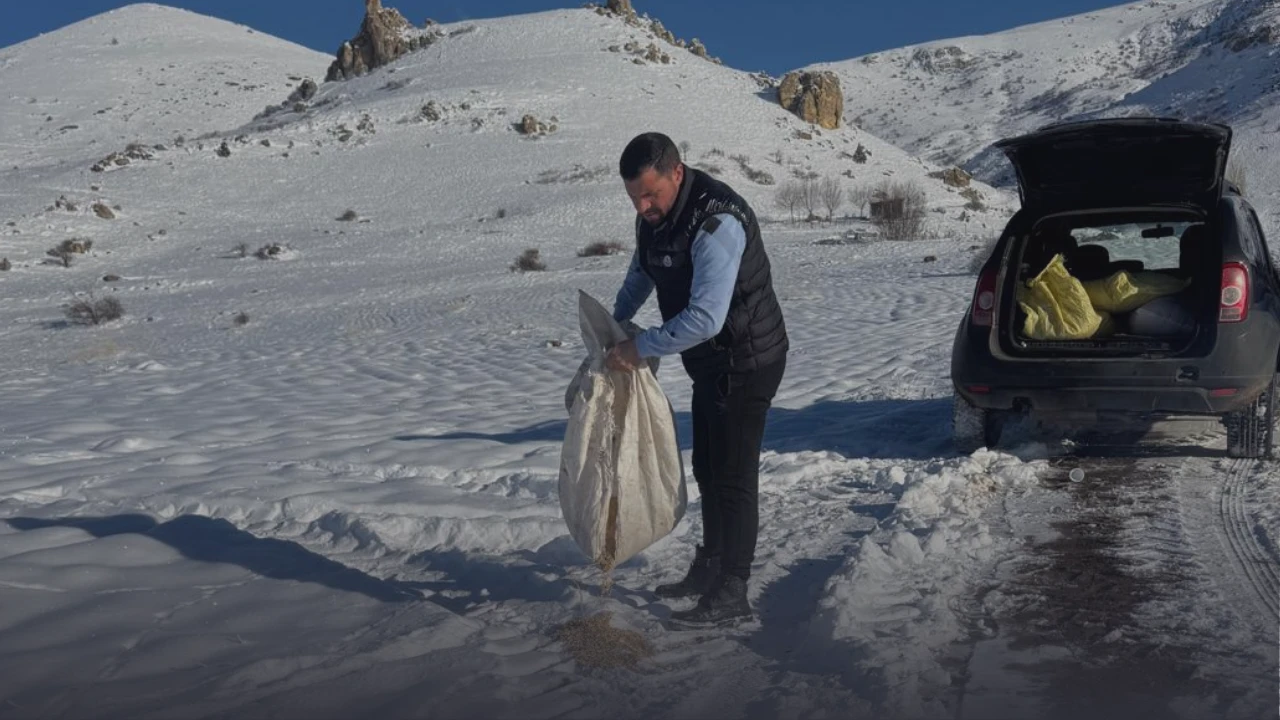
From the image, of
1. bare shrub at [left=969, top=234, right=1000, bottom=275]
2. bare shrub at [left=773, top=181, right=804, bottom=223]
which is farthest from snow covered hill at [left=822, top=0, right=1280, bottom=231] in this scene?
bare shrub at [left=773, top=181, right=804, bottom=223]

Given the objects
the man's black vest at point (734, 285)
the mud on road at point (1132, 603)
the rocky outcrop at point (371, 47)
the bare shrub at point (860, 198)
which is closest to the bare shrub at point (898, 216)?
the bare shrub at point (860, 198)

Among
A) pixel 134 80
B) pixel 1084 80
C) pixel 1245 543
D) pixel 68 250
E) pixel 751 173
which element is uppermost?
pixel 134 80

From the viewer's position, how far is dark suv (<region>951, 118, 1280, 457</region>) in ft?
18.6

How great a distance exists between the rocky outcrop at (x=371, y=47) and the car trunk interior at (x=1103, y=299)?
61.3 meters

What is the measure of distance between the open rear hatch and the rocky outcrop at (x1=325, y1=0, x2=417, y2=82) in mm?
61469

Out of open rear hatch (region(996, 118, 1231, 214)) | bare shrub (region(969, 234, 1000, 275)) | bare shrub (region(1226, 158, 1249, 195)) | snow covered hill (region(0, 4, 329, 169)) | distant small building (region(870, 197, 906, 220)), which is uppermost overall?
snow covered hill (region(0, 4, 329, 169))

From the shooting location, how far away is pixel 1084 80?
86.2 m

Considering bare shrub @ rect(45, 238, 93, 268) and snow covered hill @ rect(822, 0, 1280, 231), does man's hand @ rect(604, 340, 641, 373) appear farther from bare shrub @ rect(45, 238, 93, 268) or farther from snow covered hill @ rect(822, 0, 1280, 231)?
snow covered hill @ rect(822, 0, 1280, 231)

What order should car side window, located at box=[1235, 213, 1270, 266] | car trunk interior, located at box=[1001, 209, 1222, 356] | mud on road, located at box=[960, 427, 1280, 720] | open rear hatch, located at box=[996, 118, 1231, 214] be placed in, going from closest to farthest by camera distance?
mud on road, located at box=[960, 427, 1280, 720], open rear hatch, located at box=[996, 118, 1231, 214], car side window, located at box=[1235, 213, 1270, 266], car trunk interior, located at box=[1001, 209, 1222, 356]

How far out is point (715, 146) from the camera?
44250 millimetres

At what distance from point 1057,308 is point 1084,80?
291 feet

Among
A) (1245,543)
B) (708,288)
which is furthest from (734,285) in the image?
(1245,543)

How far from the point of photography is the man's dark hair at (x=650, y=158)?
12.5 ft

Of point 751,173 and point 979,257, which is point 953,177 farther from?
point 979,257
